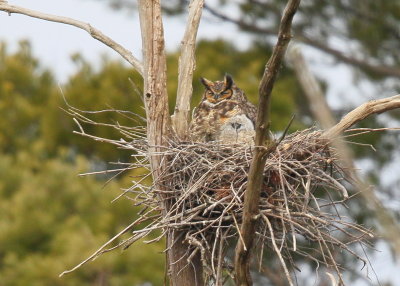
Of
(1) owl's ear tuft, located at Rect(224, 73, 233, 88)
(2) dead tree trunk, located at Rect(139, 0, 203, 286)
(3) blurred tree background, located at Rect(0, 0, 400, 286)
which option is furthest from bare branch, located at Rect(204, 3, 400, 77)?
(2) dead tree trunk, located at Rect(139, 0, 203, 286)

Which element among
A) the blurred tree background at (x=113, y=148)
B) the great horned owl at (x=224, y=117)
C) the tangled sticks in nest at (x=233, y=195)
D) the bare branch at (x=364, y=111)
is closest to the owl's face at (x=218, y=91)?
the great horned owl at (x=224, y=117)

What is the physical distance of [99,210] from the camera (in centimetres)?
1329

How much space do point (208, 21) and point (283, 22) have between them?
797 centimetres

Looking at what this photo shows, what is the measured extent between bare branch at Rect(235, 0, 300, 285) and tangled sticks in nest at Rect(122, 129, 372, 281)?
111 millimetres

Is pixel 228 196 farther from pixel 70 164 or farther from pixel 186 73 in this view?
pixel 70 164

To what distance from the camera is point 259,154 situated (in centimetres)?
336

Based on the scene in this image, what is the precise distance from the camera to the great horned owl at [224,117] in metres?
4.93

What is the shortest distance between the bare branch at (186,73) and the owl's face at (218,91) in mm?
940

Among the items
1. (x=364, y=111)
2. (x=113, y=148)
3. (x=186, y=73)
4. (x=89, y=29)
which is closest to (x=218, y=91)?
(x=186, y=73)

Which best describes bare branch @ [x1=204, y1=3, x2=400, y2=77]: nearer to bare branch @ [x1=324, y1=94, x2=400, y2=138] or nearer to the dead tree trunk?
the dead tree trunk

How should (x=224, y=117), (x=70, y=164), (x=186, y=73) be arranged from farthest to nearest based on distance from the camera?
(x=70, y=164) < (x=224, y=117) < (x=186, y=73)

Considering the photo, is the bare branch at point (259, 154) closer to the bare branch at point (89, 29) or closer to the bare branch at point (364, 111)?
the bare branch at point (364, 111)

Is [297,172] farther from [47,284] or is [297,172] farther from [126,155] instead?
[126,155]

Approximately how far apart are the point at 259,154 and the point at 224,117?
1747 millimetres
